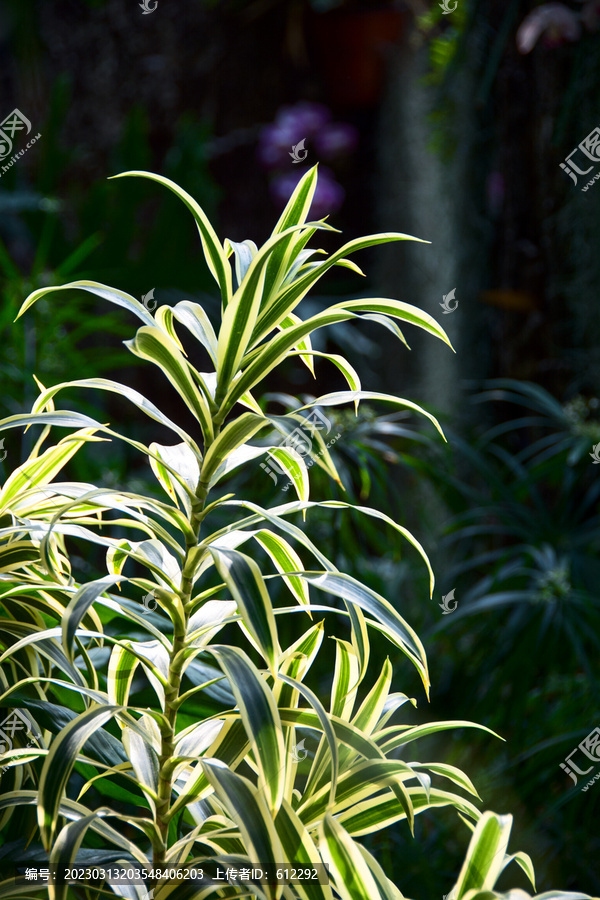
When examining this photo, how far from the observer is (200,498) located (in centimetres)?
48

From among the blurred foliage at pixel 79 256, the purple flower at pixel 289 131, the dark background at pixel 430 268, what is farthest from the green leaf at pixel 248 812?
the purple flower at pixel 289 131

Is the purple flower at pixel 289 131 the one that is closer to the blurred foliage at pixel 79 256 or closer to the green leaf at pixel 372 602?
the blurred foliage at pixel 79 256

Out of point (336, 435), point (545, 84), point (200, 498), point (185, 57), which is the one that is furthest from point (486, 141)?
point (200, 498)

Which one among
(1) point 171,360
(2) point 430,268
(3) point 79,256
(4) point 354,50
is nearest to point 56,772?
(1) point 171,360

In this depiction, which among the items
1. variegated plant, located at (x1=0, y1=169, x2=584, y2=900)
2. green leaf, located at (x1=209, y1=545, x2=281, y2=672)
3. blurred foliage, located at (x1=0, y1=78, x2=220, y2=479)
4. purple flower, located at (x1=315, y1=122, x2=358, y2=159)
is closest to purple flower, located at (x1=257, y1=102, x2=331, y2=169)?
purple flower, located at (x1=315, y1=122, x2=358, y2=159)

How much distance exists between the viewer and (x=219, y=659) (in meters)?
0.43

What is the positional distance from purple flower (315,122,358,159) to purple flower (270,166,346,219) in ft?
0.14

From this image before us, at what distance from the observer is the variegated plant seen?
411 millimetres

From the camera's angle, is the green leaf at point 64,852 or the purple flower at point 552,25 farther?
the purple flower at point 552,25

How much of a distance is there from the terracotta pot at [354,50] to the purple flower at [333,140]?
0.09m

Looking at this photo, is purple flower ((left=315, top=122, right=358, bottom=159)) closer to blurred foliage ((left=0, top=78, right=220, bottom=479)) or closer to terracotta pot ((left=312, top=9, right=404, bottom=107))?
terracotta pot ((left=312, top=9, right=404, bottom=107))

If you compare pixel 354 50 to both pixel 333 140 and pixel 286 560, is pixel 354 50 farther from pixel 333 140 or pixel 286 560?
pixel 286 560

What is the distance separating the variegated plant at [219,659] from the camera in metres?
0.41

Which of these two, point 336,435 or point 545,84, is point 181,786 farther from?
point 545,84
